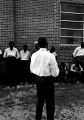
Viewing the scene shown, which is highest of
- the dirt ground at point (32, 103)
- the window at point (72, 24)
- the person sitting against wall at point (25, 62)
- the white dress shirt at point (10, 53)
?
the window at point (72, 24)

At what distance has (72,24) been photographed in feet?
51.9

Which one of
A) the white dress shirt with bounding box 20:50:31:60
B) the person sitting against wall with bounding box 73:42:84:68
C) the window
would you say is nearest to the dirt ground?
the white dress shirt with bounding box 20:50:31:60

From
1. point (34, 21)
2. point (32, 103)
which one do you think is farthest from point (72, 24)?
point (32, 103)

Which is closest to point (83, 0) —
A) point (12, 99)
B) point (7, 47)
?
point (7, 47)

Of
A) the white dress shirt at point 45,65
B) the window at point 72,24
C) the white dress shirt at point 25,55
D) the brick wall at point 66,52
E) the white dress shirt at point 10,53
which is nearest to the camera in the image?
the white dress shirt at point 45,65

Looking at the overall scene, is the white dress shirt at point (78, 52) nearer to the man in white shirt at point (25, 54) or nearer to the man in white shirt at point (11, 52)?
the man in white shirt at point (25, 54)

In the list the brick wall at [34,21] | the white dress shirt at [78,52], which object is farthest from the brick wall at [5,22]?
the white dress shirt at [78,52]

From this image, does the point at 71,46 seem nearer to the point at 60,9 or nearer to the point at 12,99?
the point at 60,9

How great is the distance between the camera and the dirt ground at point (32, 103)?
8336mm

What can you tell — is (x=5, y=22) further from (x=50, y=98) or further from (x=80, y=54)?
(x=50, y=98)

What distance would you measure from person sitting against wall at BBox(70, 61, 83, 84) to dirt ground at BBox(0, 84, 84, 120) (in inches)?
38.0

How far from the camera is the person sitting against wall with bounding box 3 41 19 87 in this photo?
1376cm

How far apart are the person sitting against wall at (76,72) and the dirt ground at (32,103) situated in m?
0.96

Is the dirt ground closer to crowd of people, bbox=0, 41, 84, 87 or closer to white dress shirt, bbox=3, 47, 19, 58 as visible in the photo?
crowd of people, bbox=0, 41, 84, 87
